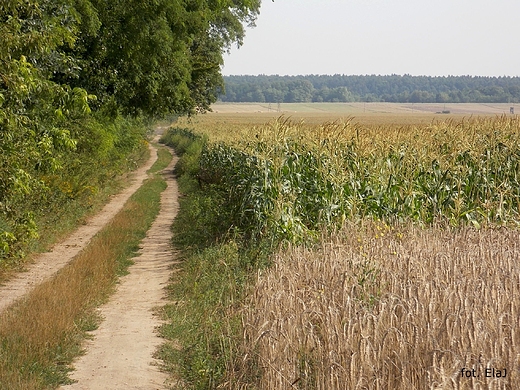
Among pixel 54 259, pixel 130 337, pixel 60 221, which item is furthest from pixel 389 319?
pixel 60 221

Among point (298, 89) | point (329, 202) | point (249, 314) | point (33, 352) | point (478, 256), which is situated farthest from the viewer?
point (298, 89)

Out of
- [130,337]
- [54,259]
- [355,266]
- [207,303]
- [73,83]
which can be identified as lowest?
[54,259]

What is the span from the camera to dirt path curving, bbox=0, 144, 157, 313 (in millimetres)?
11605

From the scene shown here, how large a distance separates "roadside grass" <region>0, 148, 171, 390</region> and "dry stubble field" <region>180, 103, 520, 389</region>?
2.14 metres

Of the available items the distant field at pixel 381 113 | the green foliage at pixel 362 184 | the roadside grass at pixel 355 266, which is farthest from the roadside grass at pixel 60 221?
the distant field at pixel 381 113

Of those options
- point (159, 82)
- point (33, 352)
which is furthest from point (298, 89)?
point (33, 352)

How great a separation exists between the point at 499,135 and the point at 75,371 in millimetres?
10939

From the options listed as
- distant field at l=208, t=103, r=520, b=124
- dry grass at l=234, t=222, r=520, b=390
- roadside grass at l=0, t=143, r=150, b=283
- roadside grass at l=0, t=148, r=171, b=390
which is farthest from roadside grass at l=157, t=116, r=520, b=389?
distant field at l=208, t=103, r=520, b=124

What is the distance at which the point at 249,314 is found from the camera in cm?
736

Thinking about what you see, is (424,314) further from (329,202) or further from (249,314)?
(329,202)

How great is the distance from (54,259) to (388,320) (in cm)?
994

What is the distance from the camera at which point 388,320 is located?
6.16 metres

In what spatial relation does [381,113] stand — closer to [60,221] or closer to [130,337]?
[60,221]

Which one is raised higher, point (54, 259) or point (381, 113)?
point (54, 259)
